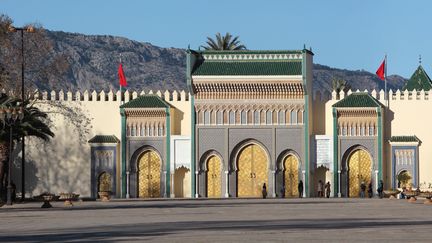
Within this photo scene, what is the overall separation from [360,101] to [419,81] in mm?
4747

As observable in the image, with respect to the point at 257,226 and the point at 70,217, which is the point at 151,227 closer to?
the point at 257,226

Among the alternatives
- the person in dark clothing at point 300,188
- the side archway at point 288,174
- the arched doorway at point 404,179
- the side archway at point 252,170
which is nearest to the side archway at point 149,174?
the side archway at point 252,170

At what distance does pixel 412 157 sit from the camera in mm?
69250

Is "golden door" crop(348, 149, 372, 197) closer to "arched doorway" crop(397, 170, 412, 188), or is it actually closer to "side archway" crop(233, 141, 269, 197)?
"arched doorway" crop(397, 170, 412, 188)

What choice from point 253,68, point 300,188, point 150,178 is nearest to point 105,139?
point 150,178

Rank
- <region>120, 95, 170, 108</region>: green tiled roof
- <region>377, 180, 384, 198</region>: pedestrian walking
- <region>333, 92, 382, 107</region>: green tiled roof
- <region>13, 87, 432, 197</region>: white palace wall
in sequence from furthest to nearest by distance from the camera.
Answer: <region>13, 87, 432, 197</region>: white palace wall, <region>120, 95, 170, 108</region>: green tiled roof, <region>333, 92, 382, 107</region>: green tiled roof, <region>377, 180, 384, 198</region>: pedestrian walking

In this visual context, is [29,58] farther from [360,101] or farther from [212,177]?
[360,101]

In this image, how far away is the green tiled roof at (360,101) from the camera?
227ft

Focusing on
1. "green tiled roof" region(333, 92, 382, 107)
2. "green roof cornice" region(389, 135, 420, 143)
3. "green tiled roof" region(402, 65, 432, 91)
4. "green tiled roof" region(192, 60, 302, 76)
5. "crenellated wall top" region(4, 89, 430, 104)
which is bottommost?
"green roof cornice" region(389, 135, 420, 143)

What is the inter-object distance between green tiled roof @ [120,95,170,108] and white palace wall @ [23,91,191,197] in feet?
1.51

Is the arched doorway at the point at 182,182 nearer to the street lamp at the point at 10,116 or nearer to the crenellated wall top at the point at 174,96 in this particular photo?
the crenellated wall top at the point at 174,96

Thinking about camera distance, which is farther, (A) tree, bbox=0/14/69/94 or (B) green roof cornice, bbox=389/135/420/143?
(A) tree, bbox=0/14/69/94

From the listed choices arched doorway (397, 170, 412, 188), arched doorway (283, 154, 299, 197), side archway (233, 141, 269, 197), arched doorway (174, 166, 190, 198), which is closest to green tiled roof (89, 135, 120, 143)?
arched doorway (174, 166, 190, 198)

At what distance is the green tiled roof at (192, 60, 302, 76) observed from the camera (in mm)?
70188
